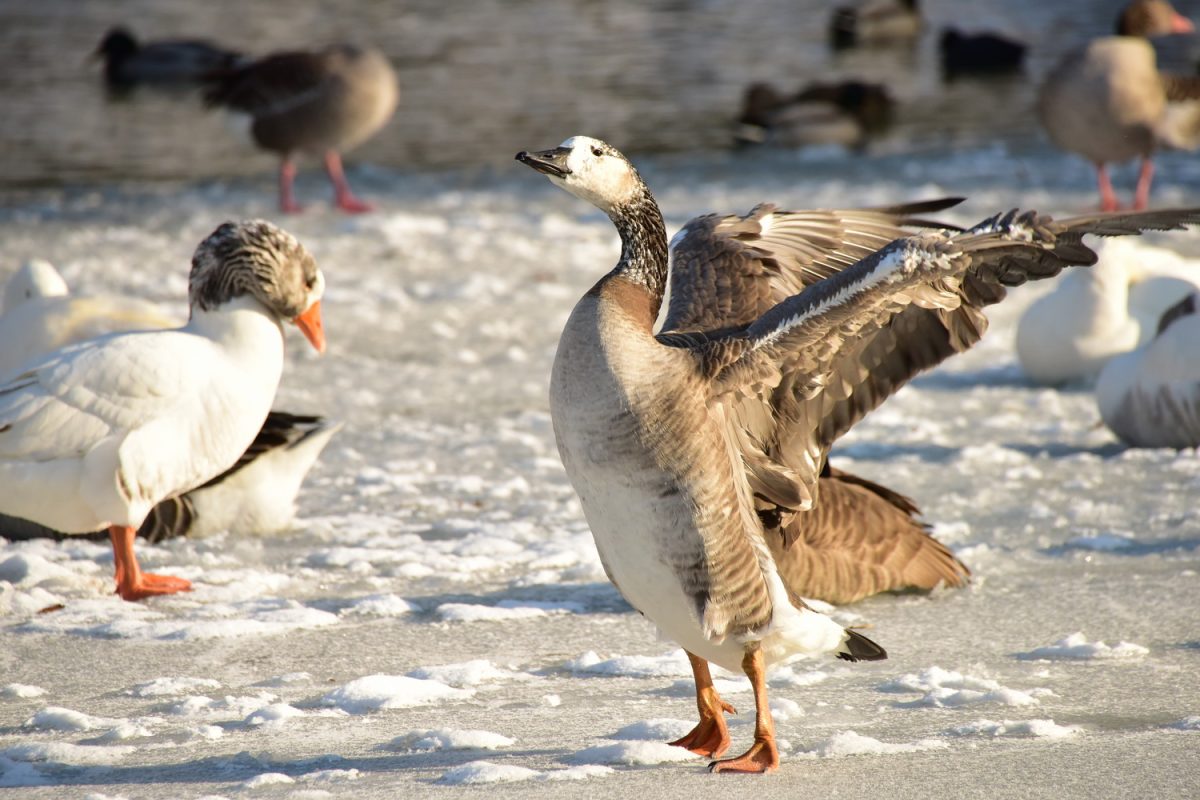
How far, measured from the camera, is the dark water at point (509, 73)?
691 inches

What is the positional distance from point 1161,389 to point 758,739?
394cm

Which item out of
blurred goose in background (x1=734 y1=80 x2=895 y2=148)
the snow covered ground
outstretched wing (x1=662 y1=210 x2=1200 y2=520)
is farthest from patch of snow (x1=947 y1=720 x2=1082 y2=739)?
blurred goose in background (x1=734 y1=80 x2=895 y2=148)

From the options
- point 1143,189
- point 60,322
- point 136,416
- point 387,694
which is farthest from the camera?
point 1143,189

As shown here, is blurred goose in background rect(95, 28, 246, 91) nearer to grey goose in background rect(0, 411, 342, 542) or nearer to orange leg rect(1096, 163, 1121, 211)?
orange leg rect(1096, 163, 1121, 211)

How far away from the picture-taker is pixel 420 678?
182 inches

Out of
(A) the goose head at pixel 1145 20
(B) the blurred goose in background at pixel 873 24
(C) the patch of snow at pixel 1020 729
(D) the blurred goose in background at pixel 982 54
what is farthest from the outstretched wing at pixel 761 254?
(B) the blurred goose in background at pixel 873 24

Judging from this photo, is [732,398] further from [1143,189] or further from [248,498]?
[1143,189]

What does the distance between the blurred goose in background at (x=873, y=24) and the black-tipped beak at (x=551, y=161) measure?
2335 cm

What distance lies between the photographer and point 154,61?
82.9 ft

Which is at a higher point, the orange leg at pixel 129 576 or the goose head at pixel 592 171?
the goose head at pixel 592 171

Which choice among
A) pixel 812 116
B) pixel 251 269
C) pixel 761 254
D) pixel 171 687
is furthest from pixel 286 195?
pixel 171 687

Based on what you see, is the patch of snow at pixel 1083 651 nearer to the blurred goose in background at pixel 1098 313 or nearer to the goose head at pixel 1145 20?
the blurred goose in background at pixel 1098 313

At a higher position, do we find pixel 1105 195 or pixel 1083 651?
pixel 1105 195

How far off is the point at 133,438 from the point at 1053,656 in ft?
10.8
